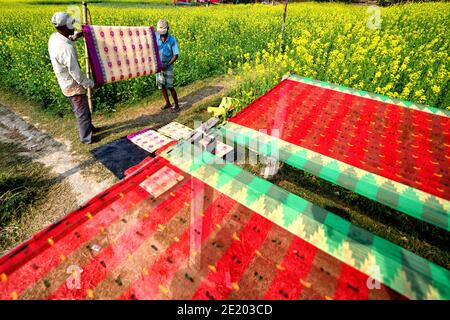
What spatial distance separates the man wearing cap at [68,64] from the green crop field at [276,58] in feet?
5.10

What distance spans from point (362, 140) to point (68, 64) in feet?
14.7

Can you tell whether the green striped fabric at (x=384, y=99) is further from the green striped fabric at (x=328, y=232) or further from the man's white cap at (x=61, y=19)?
the man's white cap at (x=61, y=19)

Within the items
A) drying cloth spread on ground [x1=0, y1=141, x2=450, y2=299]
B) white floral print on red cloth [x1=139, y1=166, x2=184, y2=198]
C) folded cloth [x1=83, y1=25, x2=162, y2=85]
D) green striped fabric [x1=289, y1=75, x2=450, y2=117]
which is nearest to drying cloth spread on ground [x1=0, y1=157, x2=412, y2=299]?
drying cloth spread on ground [x1=0, y1=141, x2=450, y2=299]

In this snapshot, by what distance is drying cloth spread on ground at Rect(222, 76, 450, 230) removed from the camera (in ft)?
6.55

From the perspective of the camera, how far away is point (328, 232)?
1638 mm

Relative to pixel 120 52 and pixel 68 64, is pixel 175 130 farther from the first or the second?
pixel 68 64

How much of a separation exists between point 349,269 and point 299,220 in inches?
16.0

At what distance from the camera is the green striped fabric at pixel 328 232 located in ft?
4.55

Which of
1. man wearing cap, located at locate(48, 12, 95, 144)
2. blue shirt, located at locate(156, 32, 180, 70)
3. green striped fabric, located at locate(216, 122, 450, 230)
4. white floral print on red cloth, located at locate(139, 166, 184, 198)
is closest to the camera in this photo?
green striped fabric, located at locate(216, 122, 450, 230)

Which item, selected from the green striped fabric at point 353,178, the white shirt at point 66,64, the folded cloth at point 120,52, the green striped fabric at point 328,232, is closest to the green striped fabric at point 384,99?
the green striped fabric at point 353,178

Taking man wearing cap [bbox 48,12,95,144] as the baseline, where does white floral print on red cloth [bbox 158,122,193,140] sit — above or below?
below

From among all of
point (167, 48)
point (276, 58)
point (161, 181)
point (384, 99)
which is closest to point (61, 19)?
point (167, 48)

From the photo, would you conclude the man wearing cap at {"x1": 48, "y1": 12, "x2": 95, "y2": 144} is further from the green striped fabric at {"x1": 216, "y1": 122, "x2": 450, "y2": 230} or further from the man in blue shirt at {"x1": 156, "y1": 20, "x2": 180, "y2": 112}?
the green striped fabric at {"x1": 216, "y1": 122, "x2": 450, "y2": 230}

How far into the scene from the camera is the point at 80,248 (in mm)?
1554
